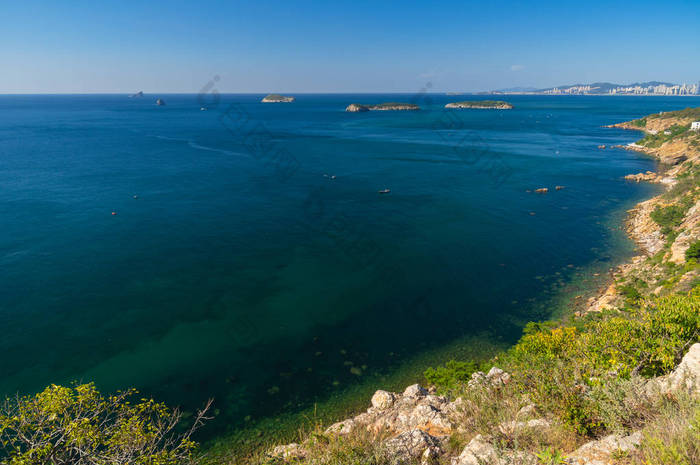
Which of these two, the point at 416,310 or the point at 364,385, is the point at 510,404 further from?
the point at 416,310

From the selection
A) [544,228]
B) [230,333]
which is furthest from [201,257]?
[544,228]

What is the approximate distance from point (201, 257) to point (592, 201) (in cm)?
8074

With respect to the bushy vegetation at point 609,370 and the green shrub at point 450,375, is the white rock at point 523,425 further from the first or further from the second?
the green shrub at point 450,375

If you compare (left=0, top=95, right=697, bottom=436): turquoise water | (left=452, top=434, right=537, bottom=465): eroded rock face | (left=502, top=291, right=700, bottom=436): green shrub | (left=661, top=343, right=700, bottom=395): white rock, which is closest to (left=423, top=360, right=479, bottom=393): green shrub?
(left=0, top=95, right=697, bottom=436): turquoise water

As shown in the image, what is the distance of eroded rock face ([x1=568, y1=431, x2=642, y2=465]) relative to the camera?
40.4 feet

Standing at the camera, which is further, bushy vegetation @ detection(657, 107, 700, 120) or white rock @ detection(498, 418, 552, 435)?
bushy vegetation @ detection(657, 107, 700, 120)

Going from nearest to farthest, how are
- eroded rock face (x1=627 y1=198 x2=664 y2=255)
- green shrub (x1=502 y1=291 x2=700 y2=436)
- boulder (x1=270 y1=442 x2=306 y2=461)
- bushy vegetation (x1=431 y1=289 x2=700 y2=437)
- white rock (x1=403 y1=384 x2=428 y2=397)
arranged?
bushy vegetation (x1=431 y1=289 x2=700 y2=437) < green shrub (x1=502 y1=291 x2=700 y2=436) < boulder (x1=270 y1=442 x2=306 y2=461) < white rock (x1=403 y1=384 x2=428 y2=397) < eroded rock face (x1=627 y1=198 x2=664 y2=255)

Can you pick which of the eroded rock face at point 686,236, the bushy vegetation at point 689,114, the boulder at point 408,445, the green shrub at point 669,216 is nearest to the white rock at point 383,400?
the boulder at point 408,445

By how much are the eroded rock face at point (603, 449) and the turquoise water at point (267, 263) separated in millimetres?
21114

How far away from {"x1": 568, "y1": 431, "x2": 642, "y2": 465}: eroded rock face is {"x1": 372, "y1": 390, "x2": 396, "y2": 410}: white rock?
14.9 metres

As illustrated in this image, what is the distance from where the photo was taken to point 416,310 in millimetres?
41406

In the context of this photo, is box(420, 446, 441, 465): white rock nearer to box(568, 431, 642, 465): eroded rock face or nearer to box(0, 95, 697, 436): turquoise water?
box(568, 431, 642, 465): eroded rock face

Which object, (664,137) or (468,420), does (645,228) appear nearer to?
(468,420)

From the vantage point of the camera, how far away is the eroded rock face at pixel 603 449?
12299 millimetres
